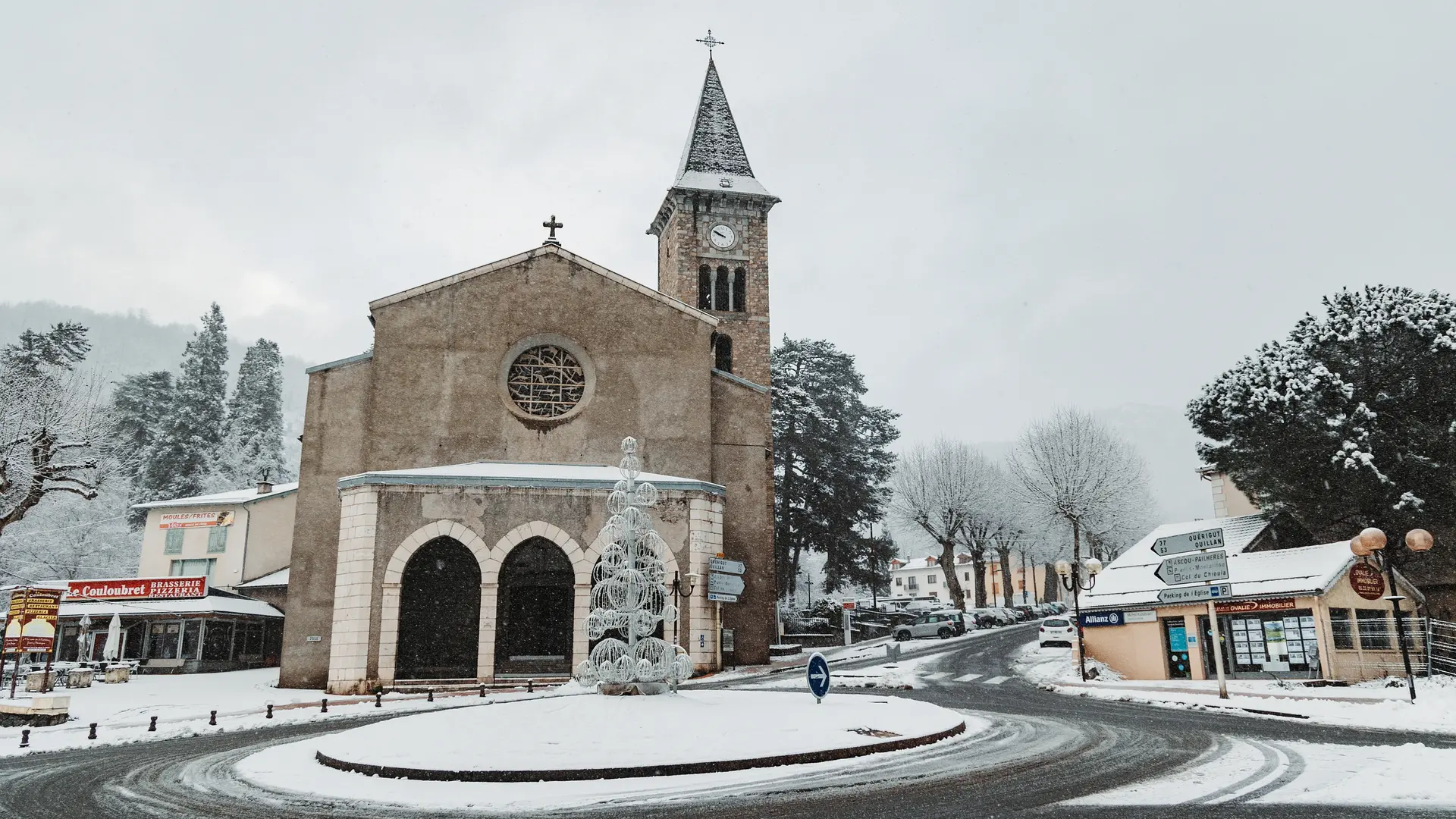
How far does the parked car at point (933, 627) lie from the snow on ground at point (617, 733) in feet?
103

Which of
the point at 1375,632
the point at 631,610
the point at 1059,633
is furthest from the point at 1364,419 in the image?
the point at 631,610

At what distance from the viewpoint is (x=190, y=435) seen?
6300cm

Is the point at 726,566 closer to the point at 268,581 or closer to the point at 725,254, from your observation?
the point at 725,254

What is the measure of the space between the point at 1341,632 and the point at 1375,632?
3.20 feet

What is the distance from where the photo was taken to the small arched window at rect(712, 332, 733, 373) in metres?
41.1

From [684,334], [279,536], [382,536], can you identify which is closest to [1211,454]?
[684,334]

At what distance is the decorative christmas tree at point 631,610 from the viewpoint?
14953mm

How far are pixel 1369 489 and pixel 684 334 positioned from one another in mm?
20986

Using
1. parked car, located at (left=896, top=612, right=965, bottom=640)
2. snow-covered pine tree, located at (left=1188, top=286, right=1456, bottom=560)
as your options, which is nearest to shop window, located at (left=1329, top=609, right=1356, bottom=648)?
snow-covered pine tree, located at (left=1188, top=286, right=1456, bottom=560)

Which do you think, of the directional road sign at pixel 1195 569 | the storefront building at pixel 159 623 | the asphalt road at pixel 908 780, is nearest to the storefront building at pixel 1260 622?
the directional road sign at pixel 1195 569

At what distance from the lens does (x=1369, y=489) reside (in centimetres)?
2628

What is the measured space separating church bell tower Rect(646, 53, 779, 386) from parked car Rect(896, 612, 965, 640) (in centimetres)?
1505

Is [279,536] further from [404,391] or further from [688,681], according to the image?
[688,681]

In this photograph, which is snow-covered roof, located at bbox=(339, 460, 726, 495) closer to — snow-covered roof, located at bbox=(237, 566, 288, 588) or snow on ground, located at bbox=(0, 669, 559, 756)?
snow on ground, located at bbox=(0, 669, 559, 756)
